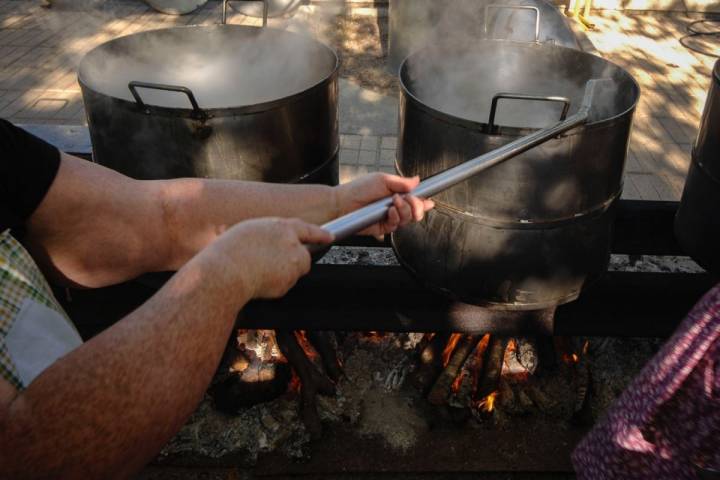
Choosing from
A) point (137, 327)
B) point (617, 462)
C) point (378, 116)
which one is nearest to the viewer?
point (137, 327)

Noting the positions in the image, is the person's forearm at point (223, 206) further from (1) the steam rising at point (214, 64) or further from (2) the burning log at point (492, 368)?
(2) the burning log at point (492, 368)

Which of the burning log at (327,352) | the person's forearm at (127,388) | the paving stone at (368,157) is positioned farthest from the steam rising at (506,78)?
the paving stone at (368,157)

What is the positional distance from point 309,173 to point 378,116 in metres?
2.96

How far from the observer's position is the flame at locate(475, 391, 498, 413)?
8.94 feet

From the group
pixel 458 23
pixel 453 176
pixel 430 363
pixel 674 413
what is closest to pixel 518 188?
pixel 453 176

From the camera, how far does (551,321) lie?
95.7 inches

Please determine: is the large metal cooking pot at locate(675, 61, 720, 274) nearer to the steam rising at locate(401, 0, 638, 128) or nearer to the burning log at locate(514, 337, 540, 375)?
the steam rising at locate(401, 0, 638, 128)

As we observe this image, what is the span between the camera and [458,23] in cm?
546

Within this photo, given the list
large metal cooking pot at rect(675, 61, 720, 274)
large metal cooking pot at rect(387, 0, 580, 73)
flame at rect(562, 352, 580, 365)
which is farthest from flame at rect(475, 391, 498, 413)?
large metal cooking pot at rect(387, 0, 580, 73)

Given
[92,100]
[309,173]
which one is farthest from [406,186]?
[92,100]

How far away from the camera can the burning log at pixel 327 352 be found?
2838 millimetres

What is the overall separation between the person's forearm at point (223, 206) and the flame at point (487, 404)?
1303 mm

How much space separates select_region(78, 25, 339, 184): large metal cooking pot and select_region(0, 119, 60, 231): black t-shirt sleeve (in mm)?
442

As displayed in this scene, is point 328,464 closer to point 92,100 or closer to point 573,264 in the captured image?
point 573,264
